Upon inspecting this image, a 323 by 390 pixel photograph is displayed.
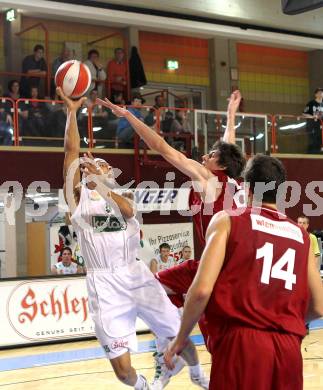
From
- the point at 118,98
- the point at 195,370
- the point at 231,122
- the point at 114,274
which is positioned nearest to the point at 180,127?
the point at 118,98

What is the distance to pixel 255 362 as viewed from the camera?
11.3 ft

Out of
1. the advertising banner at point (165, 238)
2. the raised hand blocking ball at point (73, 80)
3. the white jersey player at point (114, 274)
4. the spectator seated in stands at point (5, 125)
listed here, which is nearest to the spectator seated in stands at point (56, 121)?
the spectator seated in stands at point (5, 125)

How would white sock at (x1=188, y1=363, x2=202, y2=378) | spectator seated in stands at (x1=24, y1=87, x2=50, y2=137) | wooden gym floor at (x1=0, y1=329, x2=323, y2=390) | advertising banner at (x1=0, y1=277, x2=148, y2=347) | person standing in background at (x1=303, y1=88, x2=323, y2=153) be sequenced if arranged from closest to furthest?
white sock at (x1=188, y1=363, x2=202, y2=378)
wooden gym floor at (x1=0, y1=329, x2=323, y2=390)
advertising banner at (x1=0, y1=277, x2=148, y2=347)
spectator seated in stands at (x1=24, y1=87, x2=50, y2=137)
person standing in background at (x1=303, y1=88, x2=323, y2=153)

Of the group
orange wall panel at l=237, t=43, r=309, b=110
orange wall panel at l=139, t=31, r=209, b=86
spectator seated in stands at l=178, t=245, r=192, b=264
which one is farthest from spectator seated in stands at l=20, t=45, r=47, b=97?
orange wall panel at l=237, t=43, r=309, b=110

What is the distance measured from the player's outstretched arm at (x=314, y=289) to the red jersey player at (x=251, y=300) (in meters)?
0.14

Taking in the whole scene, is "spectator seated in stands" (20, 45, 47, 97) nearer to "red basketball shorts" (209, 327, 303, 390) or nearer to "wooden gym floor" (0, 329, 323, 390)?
"wooden gym floor" (0, 329, 323, 390)

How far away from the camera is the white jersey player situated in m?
6.05

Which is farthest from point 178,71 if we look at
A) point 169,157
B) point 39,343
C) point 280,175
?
point 280,175

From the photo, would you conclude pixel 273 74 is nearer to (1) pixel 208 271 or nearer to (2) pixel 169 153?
(2) pixel 169 153

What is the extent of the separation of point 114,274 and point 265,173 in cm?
294

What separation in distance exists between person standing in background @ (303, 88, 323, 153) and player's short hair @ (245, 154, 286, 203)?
42.1 feet

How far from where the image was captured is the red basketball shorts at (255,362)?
11.3 ft

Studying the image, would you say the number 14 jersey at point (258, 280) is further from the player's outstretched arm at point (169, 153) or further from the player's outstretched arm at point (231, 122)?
the player's outstretched arm at point (231, 122)

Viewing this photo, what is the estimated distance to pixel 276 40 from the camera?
57.8ft
